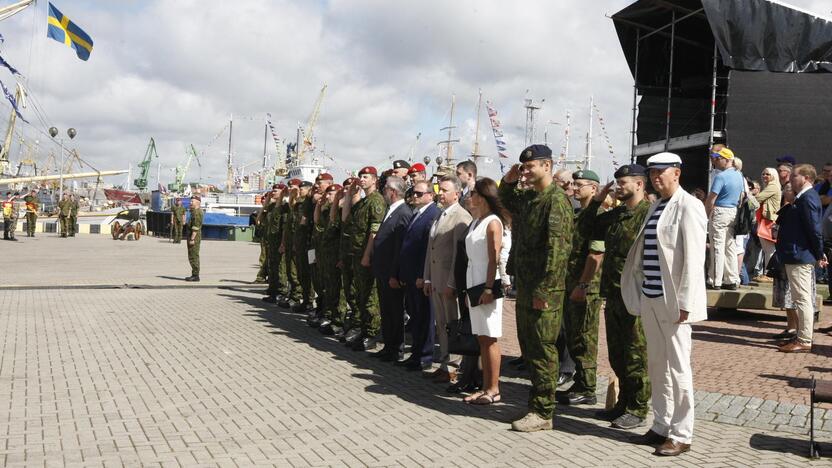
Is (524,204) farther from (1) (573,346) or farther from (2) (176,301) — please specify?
(2) (176,301)

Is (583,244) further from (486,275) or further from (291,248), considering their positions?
(291,248)

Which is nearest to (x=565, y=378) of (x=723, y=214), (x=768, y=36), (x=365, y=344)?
(x=365, y=344)

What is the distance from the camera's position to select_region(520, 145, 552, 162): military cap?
5805 mm

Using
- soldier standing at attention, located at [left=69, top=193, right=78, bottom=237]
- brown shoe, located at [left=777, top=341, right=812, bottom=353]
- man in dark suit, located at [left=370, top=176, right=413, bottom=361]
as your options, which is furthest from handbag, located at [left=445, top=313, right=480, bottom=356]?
soldier standing at attention, located at [left=69, top=193, right=78, bottom=237]

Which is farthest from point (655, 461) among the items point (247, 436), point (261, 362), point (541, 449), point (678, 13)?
A: point (678, 13)

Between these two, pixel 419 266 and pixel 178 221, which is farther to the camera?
pixel 178 221

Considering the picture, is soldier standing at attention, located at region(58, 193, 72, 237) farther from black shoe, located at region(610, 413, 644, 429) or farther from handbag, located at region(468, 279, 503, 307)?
black shoe, located at region(610, 413, 644, 429)

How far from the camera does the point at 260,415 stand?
5844 mm

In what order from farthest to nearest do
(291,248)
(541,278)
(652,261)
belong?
(291,248), (541,278), (652,261)

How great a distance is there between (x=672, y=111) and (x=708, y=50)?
2.20 m

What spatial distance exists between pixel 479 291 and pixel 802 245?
167 inches

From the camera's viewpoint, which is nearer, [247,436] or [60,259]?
[247,436]

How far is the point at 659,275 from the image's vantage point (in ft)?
16.9

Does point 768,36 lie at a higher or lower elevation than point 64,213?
higher
